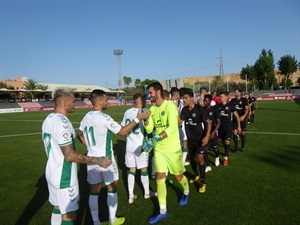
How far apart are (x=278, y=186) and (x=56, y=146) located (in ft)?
16.2

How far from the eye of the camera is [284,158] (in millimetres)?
7863

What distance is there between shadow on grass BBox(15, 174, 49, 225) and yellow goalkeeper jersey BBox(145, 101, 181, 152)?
110 inches

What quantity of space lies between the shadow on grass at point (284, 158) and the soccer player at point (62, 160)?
5.94 m

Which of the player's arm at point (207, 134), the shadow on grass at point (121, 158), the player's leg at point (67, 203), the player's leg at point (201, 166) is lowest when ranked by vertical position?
the shadow on grass at point (121, 158)

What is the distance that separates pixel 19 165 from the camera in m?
8.59

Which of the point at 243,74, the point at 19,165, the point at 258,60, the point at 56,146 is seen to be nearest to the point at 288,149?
the point at 56,146

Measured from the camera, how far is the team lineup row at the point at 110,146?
9.87ft

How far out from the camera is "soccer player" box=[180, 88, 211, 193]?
5634mm

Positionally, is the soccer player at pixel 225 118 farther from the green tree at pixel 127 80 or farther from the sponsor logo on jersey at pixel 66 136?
the green tree at pixel 127 80

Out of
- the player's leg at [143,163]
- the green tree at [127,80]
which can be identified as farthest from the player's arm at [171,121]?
the green tree at [127,80]

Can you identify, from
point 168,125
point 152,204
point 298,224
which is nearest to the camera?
point 298,224

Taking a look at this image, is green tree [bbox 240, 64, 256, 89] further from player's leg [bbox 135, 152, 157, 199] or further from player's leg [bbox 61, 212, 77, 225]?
player's leg [bbox 61, 212, 77, 225]

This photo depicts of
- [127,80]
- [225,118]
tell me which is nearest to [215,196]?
[225,118]

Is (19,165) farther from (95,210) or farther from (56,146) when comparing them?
(56,146)
